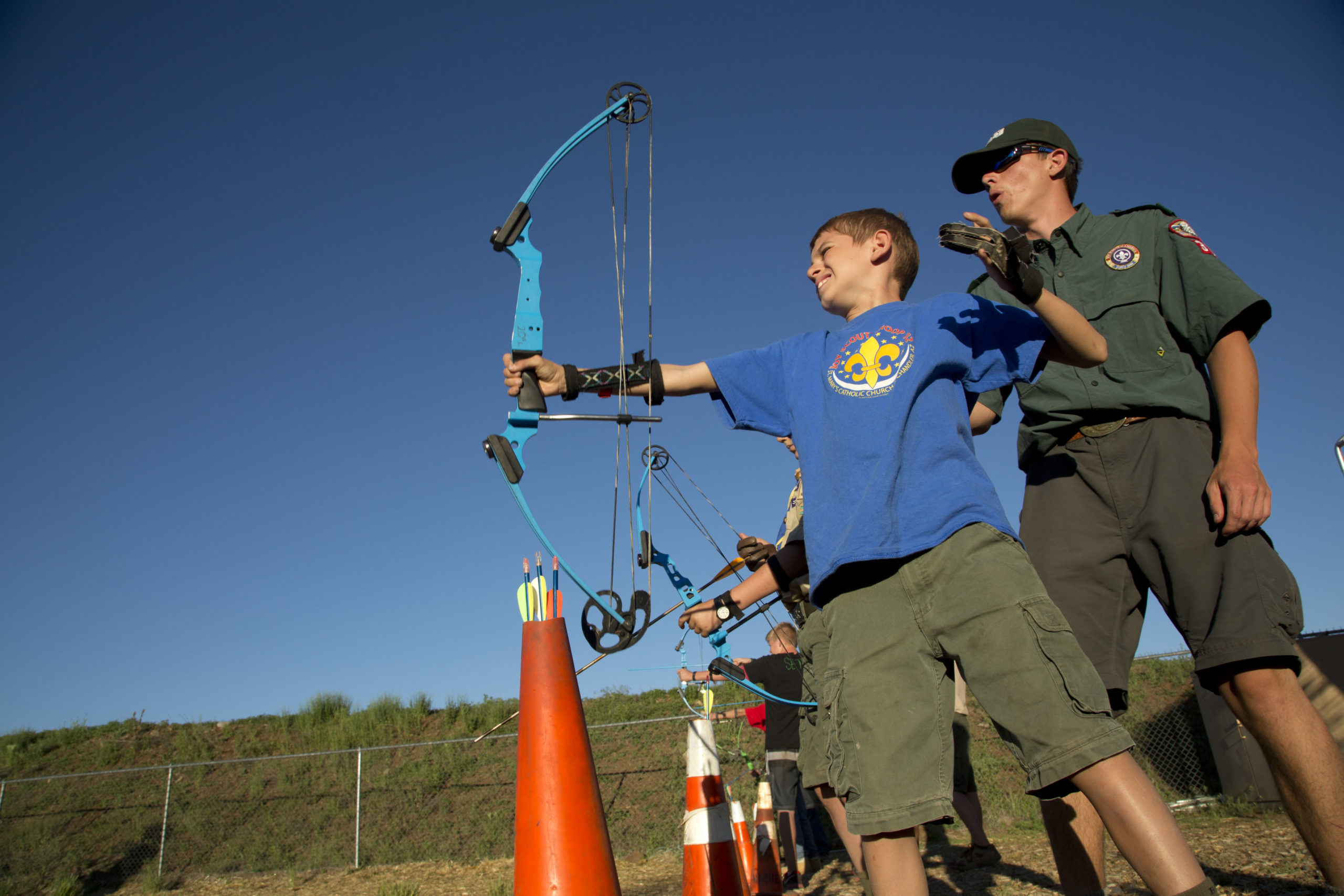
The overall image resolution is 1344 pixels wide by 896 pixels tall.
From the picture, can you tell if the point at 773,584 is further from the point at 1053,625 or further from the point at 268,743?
the point at 268,743

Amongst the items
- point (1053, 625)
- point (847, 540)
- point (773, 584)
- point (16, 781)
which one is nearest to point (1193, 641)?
point (1053, 625)

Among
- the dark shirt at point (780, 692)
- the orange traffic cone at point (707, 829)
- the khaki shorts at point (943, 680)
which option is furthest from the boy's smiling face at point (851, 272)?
the dark shirt at point (780, 692)

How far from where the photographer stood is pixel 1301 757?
1.92 m

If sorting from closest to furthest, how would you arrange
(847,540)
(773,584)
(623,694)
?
(847,540), (773,584), (623,694)

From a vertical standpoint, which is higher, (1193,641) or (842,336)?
(842,336)

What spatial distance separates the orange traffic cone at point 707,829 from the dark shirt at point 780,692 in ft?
7.62

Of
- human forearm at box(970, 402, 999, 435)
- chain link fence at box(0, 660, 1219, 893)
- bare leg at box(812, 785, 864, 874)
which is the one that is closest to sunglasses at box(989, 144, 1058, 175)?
human forearm at box(970, 402, 999, 435)

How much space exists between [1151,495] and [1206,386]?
0.44 meters

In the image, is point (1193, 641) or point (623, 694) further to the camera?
point (623, 694)

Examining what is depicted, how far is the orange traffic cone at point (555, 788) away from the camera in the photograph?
85.7 inches

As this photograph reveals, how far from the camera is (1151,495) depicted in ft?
7.30

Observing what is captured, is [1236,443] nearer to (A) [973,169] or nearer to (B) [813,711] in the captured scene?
(A) [973,169]

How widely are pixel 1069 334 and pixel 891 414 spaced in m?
0.44

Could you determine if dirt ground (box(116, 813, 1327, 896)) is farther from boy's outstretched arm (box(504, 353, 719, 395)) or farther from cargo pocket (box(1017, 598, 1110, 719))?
boy's outstretched arm (box(504, 353, 719, 395))
